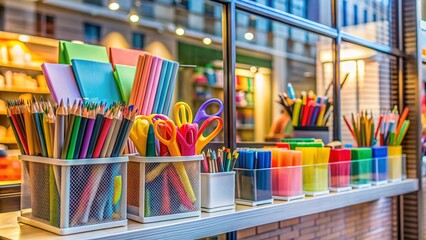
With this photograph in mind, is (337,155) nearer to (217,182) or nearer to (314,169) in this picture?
(314,169)

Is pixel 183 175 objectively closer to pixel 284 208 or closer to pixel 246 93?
pixel 284 208

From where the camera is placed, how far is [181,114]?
130cm

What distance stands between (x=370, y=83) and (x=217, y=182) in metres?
1.77

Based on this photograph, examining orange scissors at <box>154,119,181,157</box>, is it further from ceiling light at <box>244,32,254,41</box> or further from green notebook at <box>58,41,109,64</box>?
ceiling light at <box>244,32,254,41</box>

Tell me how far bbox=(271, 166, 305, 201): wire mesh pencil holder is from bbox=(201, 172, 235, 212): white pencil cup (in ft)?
0.79

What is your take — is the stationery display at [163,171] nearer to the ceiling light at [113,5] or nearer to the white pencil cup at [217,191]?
the white pencil cup at [217,191]

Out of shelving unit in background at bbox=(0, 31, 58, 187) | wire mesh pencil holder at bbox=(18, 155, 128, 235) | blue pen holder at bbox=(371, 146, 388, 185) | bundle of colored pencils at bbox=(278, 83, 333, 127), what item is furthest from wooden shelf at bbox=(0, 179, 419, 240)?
shelving unit in background at bbox=(0, 31, 58, 187)

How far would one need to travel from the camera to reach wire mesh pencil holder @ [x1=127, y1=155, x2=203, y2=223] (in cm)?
115

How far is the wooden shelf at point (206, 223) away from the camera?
40.4 inches

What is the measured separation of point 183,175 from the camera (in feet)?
3.92

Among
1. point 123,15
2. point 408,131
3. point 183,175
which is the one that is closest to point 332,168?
point 183,175

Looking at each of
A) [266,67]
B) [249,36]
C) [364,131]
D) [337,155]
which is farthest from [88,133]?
[266,67]

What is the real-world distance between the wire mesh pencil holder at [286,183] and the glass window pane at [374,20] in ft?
4.33

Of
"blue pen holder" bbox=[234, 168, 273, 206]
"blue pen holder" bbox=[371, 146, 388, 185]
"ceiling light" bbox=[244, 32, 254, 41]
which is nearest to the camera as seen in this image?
"blue pen holder" bbox=[234, 168, 273, 206]
